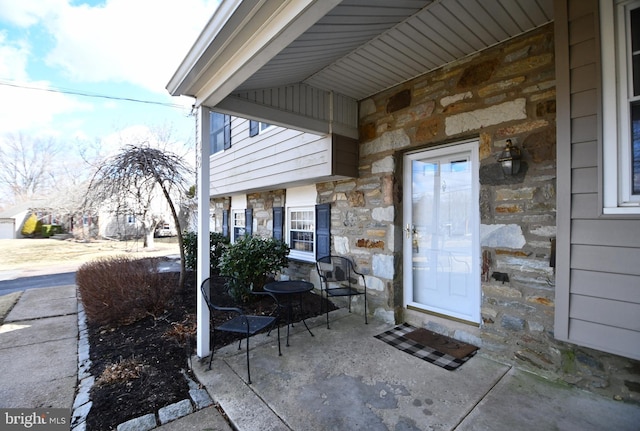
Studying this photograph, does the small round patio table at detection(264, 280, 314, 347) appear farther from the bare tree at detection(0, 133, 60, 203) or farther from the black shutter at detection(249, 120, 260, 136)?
the bare tree at detection(0, 133, 60, 203)

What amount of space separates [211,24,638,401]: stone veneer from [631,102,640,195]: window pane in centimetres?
63

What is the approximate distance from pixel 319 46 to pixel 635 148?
243cm

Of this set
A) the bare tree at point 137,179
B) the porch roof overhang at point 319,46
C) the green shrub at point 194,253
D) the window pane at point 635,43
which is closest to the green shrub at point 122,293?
the bare tree at point 137,179

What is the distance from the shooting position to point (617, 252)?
169cm

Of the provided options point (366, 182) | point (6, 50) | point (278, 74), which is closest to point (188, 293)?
point (366, 182)

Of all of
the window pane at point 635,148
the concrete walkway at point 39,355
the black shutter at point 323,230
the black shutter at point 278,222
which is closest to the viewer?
the window pane at point 635,148

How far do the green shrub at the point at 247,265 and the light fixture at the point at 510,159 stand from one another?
3.24 m

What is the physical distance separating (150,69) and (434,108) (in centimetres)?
918

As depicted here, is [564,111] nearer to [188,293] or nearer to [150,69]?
[188,293]

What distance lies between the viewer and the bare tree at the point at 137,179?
146 inches

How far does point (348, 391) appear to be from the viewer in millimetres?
2111

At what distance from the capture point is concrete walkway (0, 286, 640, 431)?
1.79m

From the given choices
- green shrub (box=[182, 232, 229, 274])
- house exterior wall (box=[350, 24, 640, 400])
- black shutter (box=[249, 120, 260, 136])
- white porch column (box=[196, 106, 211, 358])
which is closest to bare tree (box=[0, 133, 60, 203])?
green shrub (box=[182, 232, 229, 274])

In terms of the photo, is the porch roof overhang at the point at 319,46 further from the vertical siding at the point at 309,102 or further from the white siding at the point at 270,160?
the white siding at the point at 270,160
